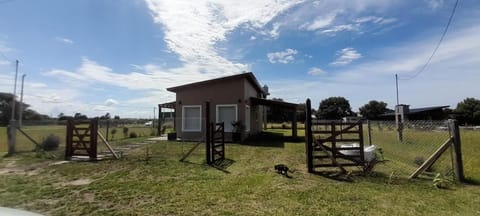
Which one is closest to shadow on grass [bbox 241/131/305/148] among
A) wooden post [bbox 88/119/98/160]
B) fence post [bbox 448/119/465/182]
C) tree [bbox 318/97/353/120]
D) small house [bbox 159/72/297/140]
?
small house [bbox 159/72/297/140]

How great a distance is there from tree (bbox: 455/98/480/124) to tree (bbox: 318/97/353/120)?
2636 centimetres

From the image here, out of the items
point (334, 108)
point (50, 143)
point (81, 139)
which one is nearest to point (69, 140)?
point (81, 139)

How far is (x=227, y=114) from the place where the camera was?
15.8 m

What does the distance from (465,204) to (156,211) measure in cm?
560

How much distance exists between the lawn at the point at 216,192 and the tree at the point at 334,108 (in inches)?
2665

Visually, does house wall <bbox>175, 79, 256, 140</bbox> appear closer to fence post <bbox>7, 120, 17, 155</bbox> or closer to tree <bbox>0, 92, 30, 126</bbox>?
fence post <bbox>7, 120, 17, 155</bbox>

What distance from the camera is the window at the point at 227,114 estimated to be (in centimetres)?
1555

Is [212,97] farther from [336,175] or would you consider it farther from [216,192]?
[216,192]

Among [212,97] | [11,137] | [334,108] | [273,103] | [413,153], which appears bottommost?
[413,153]

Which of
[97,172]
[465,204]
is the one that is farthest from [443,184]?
[97,172]

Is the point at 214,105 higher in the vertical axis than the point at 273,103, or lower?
lower

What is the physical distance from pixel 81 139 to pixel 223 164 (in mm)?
6179

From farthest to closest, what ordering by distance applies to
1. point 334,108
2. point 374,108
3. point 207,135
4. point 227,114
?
point 334,108 → point 374,108 → point 227,114 → point 207,135

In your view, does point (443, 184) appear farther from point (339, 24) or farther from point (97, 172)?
point (97, 172)
